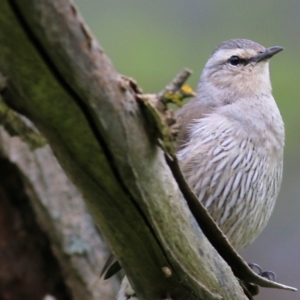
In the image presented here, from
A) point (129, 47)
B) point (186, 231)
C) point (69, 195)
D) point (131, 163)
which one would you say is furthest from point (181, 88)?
point (129, 47)

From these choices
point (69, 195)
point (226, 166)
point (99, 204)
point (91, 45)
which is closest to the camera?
point (91, 45)

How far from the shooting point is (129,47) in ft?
17.9

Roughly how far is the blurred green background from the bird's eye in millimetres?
1655

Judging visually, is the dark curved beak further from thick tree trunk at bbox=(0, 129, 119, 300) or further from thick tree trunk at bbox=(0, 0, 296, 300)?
thick tree trunk at bbox=(0, 0, 296, 300)

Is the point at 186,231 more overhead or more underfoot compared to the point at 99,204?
more underfoot

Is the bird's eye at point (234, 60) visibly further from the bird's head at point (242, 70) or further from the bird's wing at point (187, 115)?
the bird's wing at point (187, 115)

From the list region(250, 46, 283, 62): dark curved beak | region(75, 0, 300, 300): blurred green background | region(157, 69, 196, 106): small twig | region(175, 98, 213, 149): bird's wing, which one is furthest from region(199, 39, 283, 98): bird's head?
region(157, 69, 196, 106): small twig

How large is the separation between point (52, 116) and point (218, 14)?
4283 millimetres

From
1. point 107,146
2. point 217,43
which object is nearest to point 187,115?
point 107,146

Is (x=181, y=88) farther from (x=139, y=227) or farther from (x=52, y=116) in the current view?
(x=139, y=227)

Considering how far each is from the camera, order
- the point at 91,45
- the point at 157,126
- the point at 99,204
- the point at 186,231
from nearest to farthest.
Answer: the point at 91,45 → the point at 157,126 → the point at 99,204 → the point at 186,231

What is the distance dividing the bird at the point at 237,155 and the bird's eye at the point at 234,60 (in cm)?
11

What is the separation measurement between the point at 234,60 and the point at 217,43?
2.22 meters

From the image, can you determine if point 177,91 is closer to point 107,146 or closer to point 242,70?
point 107,146
